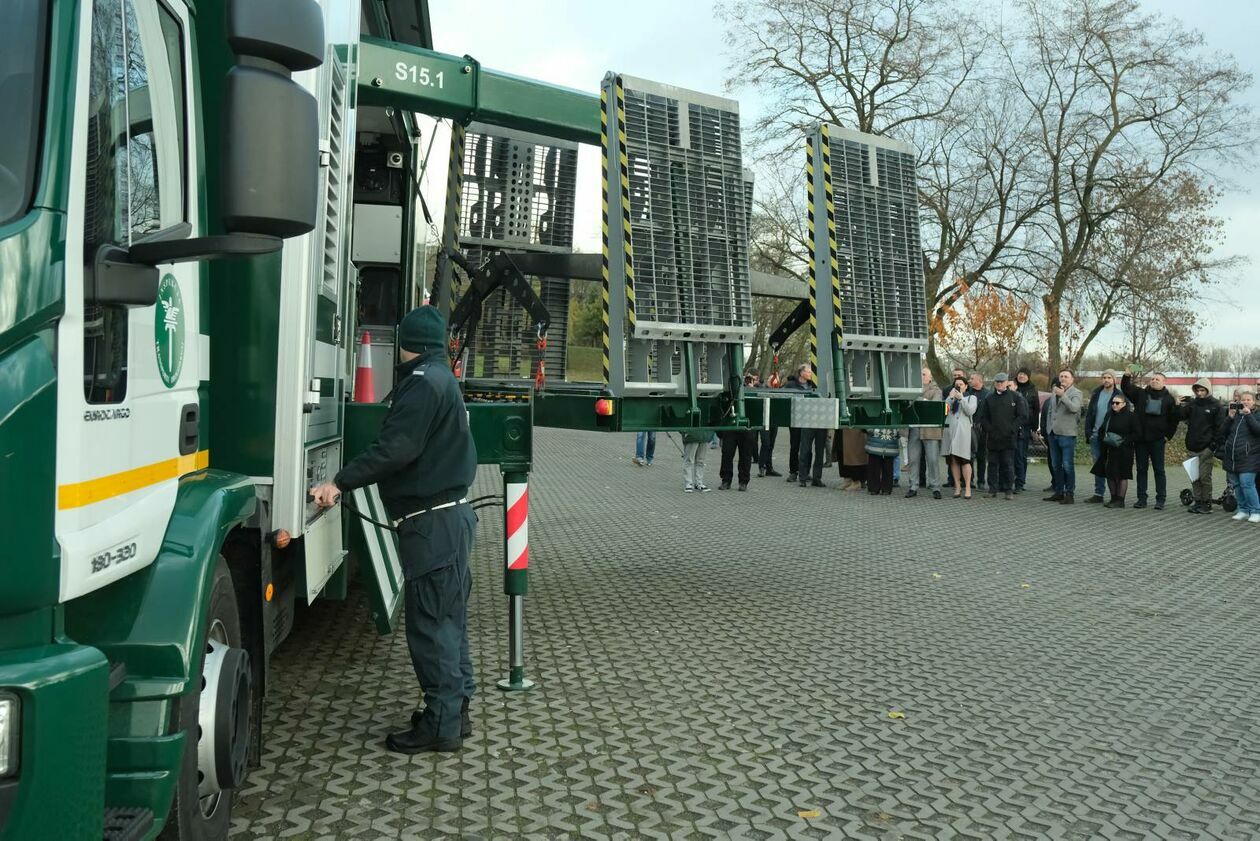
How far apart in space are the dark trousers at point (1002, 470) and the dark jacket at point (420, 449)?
42.6 ft

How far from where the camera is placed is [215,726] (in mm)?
3295

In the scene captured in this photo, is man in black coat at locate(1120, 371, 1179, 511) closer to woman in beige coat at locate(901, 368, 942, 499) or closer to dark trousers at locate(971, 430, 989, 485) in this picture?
dark trousers at locate(971, 430, 989, 485)

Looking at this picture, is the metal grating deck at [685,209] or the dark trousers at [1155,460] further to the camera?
the dark trousers at [1155,460]

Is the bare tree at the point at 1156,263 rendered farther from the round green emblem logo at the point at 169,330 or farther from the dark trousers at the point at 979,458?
the round green emblem logo at the point at 169,330

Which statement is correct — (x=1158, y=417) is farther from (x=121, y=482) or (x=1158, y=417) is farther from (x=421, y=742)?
(x=121, y=482)

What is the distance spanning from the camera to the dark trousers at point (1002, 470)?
16.6m

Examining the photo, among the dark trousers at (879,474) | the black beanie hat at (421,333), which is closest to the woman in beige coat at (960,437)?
the dark trousers at (879,474)

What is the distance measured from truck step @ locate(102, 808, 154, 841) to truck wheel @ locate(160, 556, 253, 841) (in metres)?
0.15

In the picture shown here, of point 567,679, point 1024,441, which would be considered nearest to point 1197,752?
point 567,679

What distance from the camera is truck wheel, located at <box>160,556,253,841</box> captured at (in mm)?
3047

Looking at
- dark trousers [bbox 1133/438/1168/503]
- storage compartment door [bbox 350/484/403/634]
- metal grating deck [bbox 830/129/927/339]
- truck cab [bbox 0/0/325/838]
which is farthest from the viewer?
dark trousers [bbox 1133/438/1168/503]

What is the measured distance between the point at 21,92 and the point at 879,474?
14809mm

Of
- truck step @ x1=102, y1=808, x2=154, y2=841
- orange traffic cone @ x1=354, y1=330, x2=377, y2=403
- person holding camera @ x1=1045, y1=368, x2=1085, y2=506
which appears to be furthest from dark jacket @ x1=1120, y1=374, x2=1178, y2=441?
truck step @ x1=102, y1=808, x2=154, y2=841

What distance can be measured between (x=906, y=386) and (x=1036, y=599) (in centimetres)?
204
